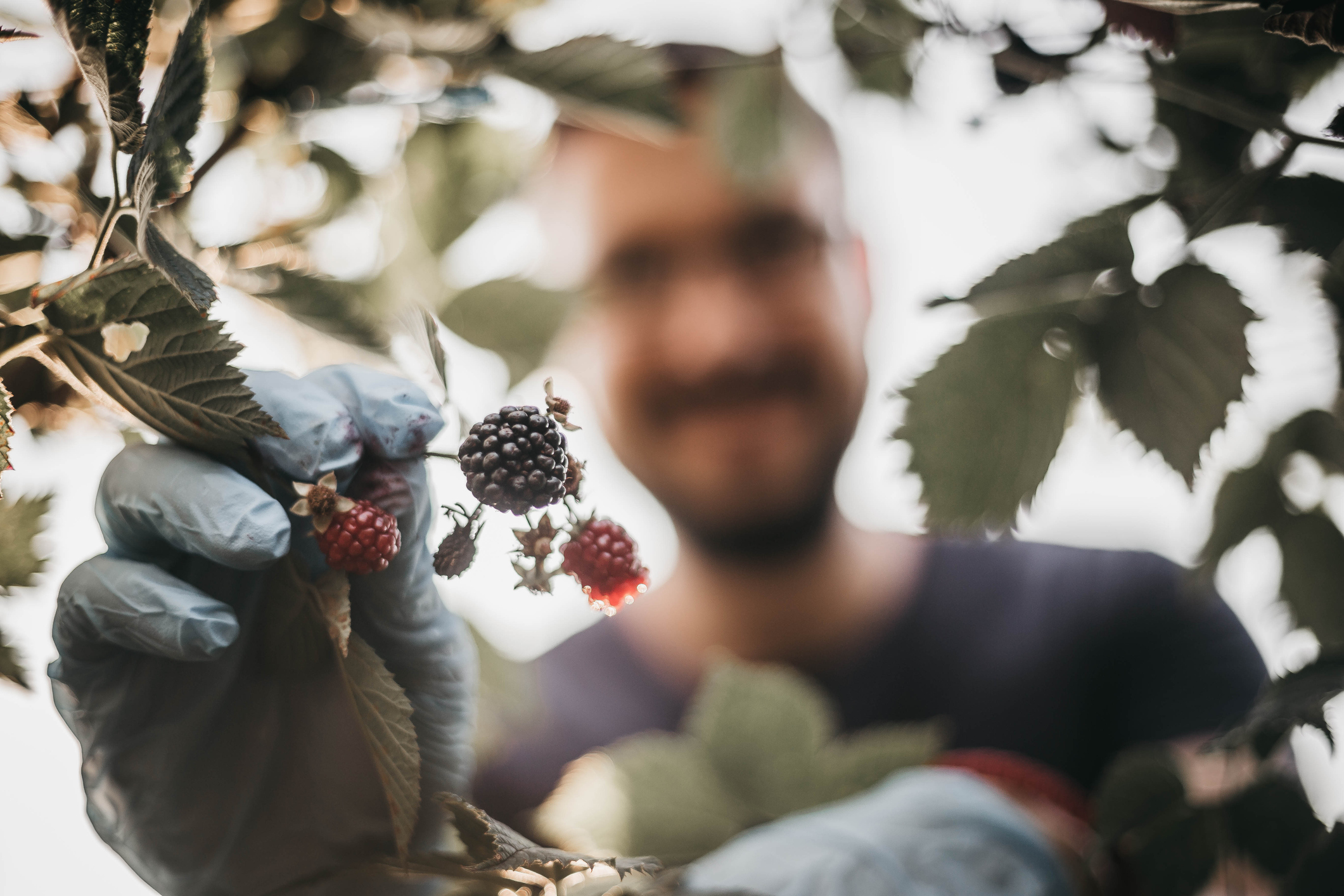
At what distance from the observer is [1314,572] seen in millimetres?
444

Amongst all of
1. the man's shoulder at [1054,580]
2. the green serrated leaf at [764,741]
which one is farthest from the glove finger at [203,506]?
the man's shoulder at [1054,580]

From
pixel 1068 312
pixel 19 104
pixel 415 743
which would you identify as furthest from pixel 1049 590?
pixel 19 104

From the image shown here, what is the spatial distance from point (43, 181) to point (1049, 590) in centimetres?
160

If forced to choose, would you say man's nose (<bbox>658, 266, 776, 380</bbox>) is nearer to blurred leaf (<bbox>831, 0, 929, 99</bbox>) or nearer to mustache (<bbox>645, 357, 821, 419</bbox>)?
mustache (<bbox>645, 357, 821, 419</bbox>)

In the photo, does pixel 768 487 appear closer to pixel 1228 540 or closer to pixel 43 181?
pixel 1228 540

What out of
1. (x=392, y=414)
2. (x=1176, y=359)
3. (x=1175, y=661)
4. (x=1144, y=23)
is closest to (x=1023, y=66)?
(x=1144, y=23)

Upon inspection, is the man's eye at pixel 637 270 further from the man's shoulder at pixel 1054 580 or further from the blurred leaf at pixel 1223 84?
the blurred leaf at pixel 1223 84

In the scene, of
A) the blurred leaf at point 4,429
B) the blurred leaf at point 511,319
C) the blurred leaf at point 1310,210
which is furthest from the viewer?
the blurred leaf at point 511,319

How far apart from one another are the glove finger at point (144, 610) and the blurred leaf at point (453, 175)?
31 centimetres

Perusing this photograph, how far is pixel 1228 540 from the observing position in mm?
438

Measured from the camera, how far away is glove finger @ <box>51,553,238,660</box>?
0.24 metres

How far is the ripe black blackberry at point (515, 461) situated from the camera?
0.73 feet

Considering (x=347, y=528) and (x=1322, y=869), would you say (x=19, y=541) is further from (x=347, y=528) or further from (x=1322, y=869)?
(x=1322, y=869)

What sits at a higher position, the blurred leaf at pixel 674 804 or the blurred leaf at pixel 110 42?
the blurred leaf at pixel 110 42
